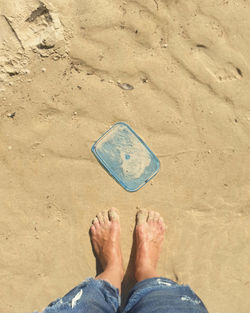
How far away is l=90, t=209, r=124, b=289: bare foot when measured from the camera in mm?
1820

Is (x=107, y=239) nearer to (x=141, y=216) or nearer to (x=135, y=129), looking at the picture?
(x=141, y=216)

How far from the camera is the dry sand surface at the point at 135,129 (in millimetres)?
1785

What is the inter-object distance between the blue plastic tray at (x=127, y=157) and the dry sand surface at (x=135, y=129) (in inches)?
1.7

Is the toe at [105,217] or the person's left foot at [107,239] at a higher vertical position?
the toe at [105,217]

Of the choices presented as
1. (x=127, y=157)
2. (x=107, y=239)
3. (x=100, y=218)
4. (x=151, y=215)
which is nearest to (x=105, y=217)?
(x=100, y=218)

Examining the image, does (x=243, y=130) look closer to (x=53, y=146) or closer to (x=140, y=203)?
(x=140, y=203)

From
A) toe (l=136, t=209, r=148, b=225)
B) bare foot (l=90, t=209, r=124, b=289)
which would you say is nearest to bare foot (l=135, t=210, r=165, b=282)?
toe (l=136, t=209, r=148, b=225)

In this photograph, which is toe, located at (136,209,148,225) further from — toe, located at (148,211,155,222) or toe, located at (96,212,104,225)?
toe, located at (96,212,104,225)

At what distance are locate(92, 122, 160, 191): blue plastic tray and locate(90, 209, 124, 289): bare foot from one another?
217 millimetres

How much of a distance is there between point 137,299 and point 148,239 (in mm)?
385

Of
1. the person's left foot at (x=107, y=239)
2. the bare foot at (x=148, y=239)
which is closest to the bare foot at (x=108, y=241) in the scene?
the person's left foot at (x=107, y=239)

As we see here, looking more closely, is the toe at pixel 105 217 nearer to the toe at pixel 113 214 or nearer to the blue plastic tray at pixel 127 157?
the toe at pixel 113 214

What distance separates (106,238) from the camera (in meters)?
1.85

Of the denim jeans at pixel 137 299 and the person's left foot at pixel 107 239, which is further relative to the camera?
the person's left foot at pixel 107 239
